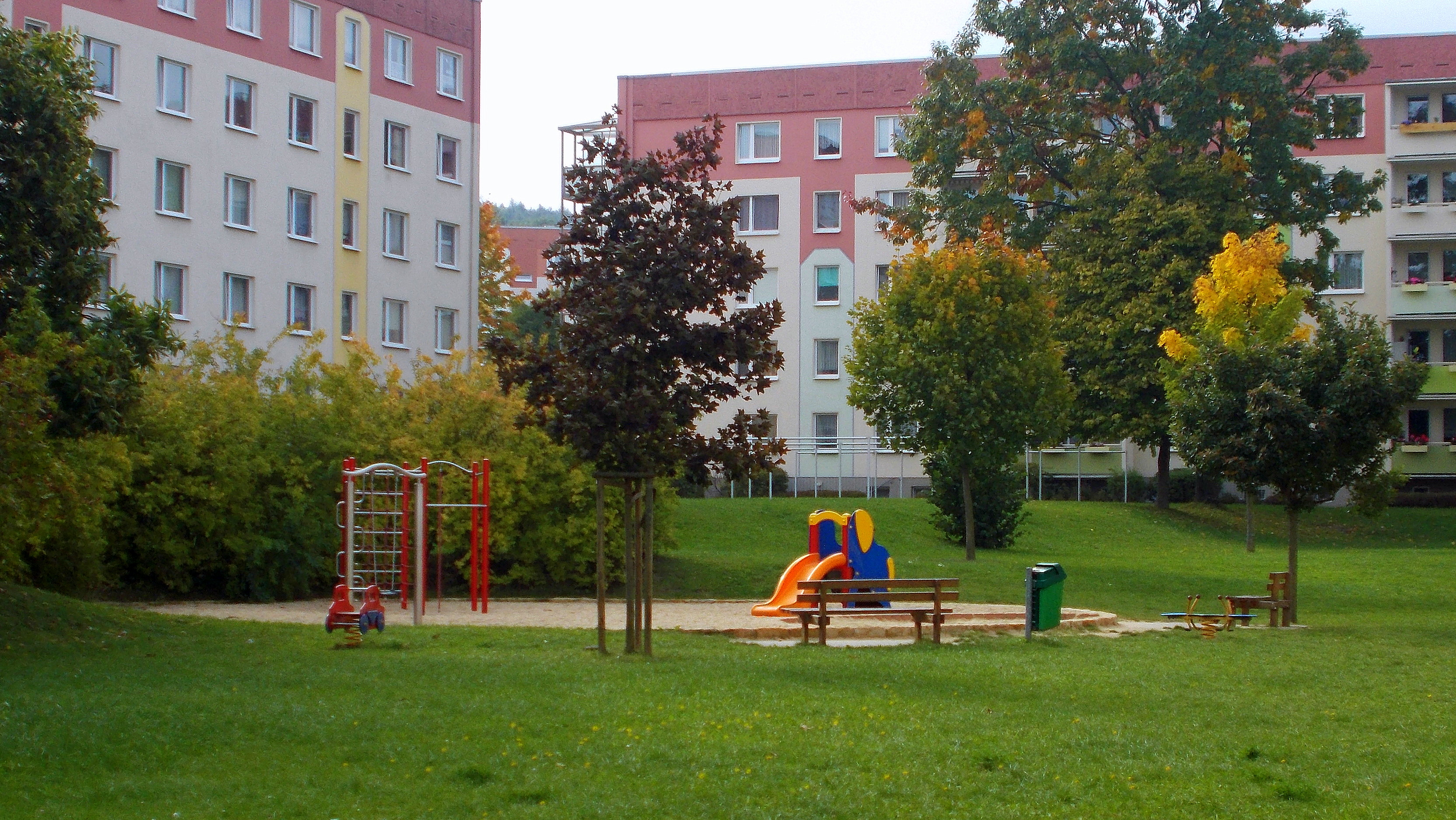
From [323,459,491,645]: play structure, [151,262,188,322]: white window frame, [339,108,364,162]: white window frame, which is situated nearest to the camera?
[323,459,491,645]: play structure

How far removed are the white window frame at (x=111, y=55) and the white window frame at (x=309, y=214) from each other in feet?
20.8

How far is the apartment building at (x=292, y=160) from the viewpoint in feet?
124

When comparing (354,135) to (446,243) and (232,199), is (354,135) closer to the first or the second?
(446,243)

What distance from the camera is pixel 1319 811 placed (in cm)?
745

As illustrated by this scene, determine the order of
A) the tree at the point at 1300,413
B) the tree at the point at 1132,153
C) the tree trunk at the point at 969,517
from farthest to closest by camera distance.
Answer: the tree at the point at 1132,153, the tree trunk at the point at 969,517, the tree at the point at 1300,413

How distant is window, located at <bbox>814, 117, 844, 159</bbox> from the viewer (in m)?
56.2

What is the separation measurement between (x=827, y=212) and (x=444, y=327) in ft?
55.2

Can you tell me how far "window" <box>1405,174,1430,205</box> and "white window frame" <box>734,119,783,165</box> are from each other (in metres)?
24.3

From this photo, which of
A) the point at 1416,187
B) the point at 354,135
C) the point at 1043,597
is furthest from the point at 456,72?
the point at 1416,187

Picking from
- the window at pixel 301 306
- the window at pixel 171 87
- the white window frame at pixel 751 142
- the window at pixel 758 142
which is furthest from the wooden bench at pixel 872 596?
the window at pixel 758 142

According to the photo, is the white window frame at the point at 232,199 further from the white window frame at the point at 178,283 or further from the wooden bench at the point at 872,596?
the wooden bench at the point at 872,596

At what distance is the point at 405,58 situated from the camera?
46625 mm

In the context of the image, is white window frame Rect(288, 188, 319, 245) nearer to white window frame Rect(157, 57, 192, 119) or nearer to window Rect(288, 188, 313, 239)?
window Rect(288, 188, 313, 239)

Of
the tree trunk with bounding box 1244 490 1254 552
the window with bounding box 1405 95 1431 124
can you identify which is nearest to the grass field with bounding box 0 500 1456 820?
the tree trunk with bounding box 1244 490 1254 552
